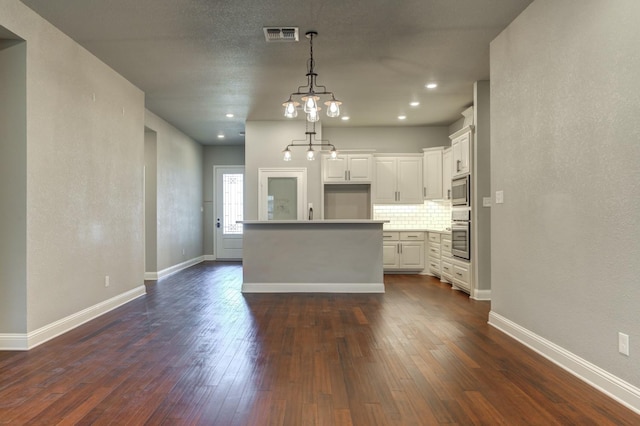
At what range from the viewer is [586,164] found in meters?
2.77

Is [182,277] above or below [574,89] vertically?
below

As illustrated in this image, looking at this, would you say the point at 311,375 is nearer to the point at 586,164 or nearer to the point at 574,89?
the point at 586,164

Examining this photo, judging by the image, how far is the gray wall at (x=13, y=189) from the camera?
3.49m

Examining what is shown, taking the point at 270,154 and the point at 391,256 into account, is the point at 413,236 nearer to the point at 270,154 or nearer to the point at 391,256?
the point at 391,256

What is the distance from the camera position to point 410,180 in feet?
26.3

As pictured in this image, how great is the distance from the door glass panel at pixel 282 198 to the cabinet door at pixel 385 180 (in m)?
1.63

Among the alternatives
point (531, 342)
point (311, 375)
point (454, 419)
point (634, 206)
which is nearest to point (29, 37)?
point (311, 375)

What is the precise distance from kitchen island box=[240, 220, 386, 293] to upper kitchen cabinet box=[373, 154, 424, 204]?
7.17ft

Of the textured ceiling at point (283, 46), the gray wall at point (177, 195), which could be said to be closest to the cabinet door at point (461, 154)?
the textured ceiling at point (283, 46)

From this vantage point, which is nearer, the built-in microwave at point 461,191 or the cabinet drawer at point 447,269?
the built-in microwave at point 461,191

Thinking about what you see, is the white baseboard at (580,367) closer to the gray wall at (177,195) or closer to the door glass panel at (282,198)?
the door glass panel at (282,198)

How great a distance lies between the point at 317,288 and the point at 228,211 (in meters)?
5.21

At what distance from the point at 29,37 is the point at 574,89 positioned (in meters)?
4.54

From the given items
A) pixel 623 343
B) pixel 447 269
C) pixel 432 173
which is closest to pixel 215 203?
pixel 432 173
